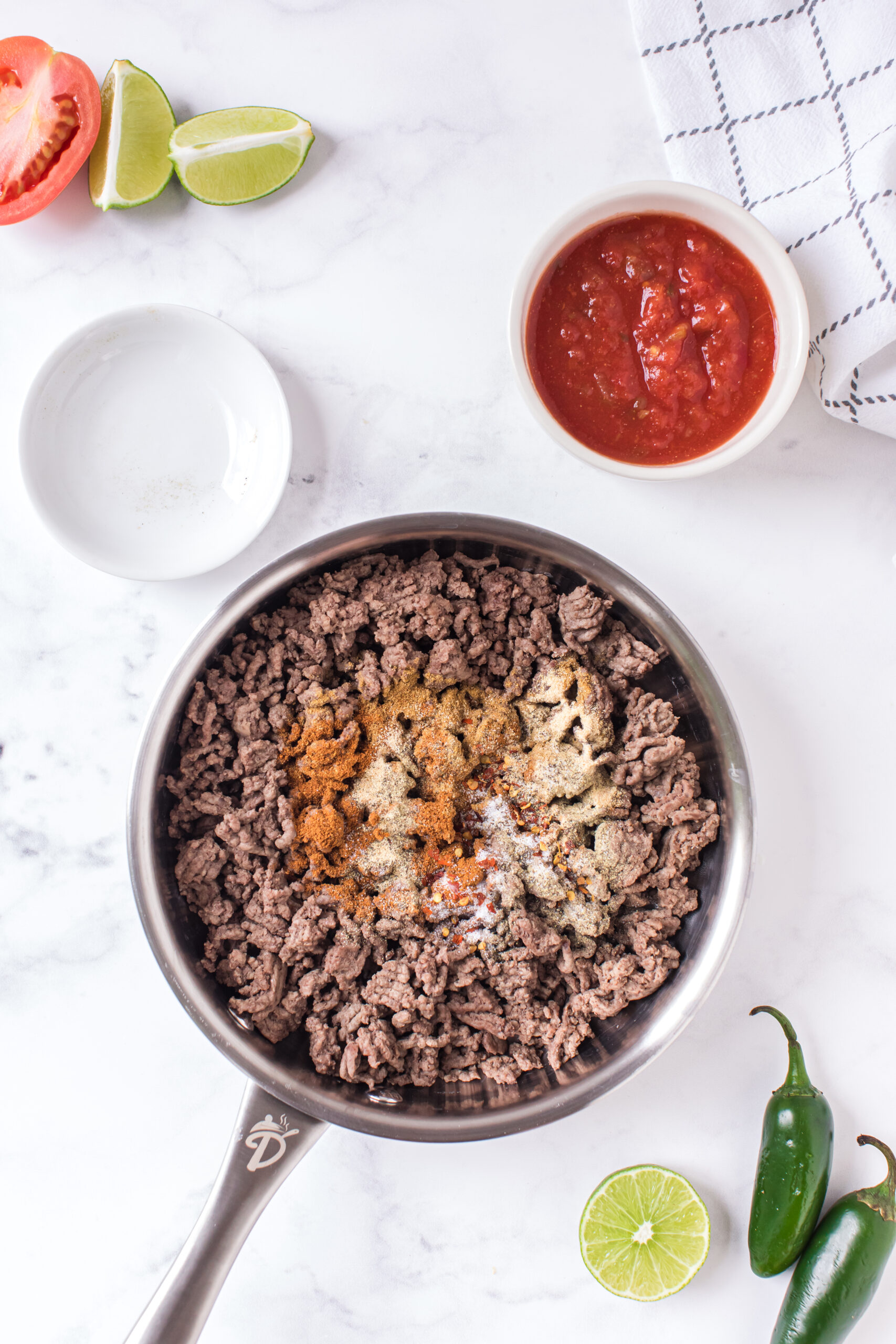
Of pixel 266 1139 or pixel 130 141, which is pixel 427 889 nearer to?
pixel 266 1139

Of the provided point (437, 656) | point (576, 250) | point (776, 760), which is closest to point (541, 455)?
point (576, 250)

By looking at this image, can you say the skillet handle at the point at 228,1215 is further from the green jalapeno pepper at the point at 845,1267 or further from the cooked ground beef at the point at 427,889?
the green jalapeno pepper at the point at 845,1267

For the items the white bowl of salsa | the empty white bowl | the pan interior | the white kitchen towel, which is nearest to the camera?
the pan interior

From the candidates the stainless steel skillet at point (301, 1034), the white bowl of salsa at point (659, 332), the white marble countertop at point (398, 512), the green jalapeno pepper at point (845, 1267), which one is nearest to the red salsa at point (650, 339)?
the white bowl of salsa at point (659, 332)

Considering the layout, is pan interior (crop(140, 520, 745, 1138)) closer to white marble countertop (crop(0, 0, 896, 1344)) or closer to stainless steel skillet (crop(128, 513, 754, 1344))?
stainless steel skillet (crop(128, 513, 754, 1344))

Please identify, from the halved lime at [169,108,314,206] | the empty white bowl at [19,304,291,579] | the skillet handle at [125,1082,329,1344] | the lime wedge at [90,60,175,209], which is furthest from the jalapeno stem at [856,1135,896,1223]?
the lime wedge at [90,60,175,209]

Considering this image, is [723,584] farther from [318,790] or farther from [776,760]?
[318,790]
